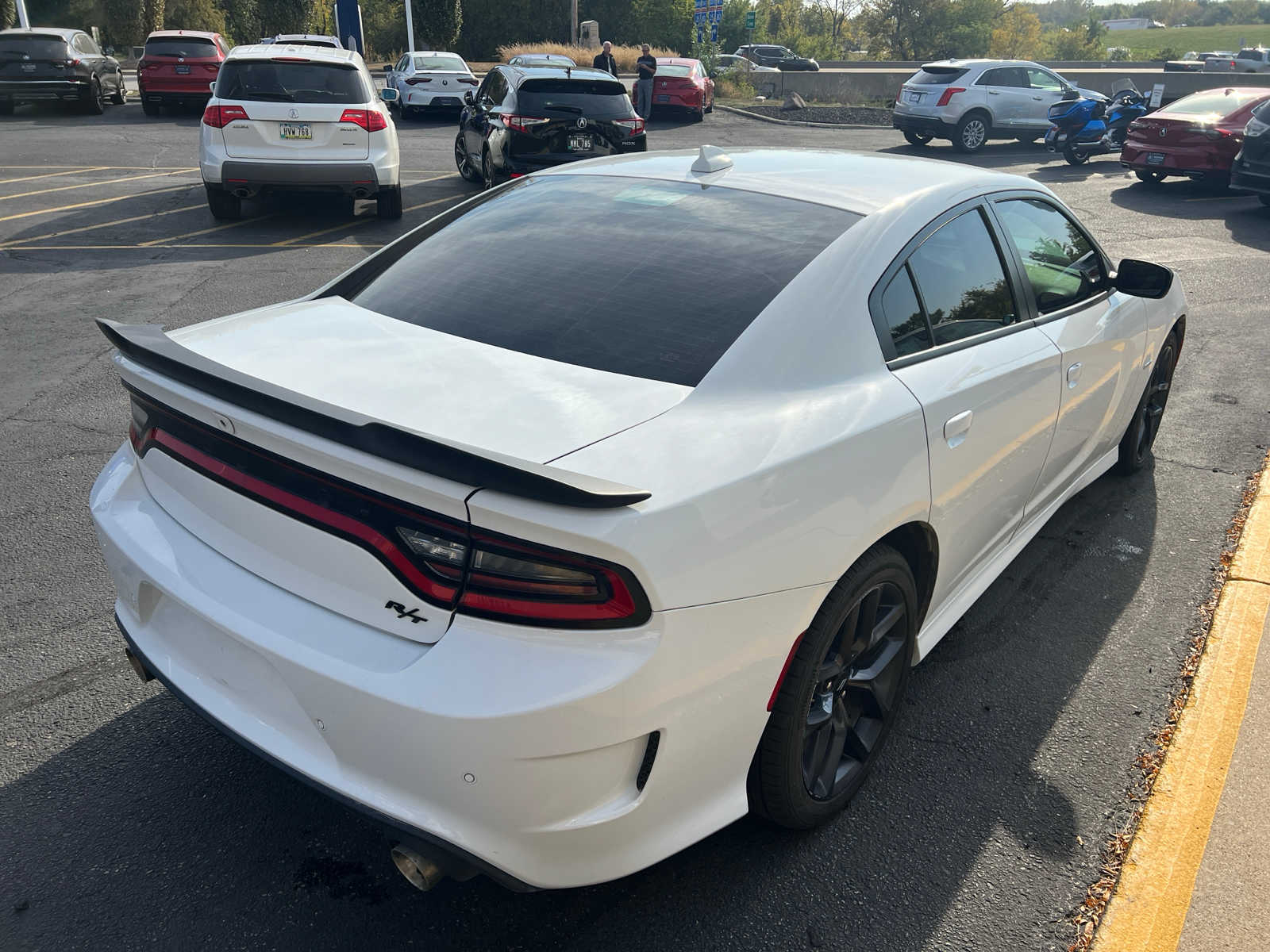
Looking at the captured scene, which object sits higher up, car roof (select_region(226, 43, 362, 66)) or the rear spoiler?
car roof (select_region(226, 43, 362, 66))

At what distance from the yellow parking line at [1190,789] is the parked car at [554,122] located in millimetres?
9002

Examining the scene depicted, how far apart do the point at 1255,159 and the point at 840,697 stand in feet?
43.0

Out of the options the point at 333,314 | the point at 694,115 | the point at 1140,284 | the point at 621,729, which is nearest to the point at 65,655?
the point at 333,314

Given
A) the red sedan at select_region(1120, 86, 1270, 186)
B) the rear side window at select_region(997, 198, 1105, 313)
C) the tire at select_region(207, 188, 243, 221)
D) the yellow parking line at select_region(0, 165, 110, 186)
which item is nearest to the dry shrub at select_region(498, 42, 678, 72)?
the yellow parking line at select_region(0, 165, 110, 186)

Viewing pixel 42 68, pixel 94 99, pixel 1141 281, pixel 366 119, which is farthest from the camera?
pixel 94 99

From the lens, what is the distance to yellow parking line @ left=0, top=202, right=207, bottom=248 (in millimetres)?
9672

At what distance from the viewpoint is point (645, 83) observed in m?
22.1

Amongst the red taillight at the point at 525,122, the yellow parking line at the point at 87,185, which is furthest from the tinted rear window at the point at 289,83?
the yellow parking line at the point at 87,185

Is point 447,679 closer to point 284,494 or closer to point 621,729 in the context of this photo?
point 621,729

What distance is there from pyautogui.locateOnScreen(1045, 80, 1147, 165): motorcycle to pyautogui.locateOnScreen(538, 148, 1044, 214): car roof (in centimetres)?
1518

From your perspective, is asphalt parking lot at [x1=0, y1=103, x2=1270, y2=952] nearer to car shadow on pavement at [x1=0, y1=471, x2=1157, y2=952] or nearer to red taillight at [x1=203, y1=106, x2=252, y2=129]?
car shadow on pavement at [x1=0, y1=471, x2=1157, y2=952]

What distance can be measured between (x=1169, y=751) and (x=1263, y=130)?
1249 cm

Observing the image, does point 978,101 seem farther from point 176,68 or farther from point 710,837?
point 710,837

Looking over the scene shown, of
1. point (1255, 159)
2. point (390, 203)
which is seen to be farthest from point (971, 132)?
point (390, 203)
